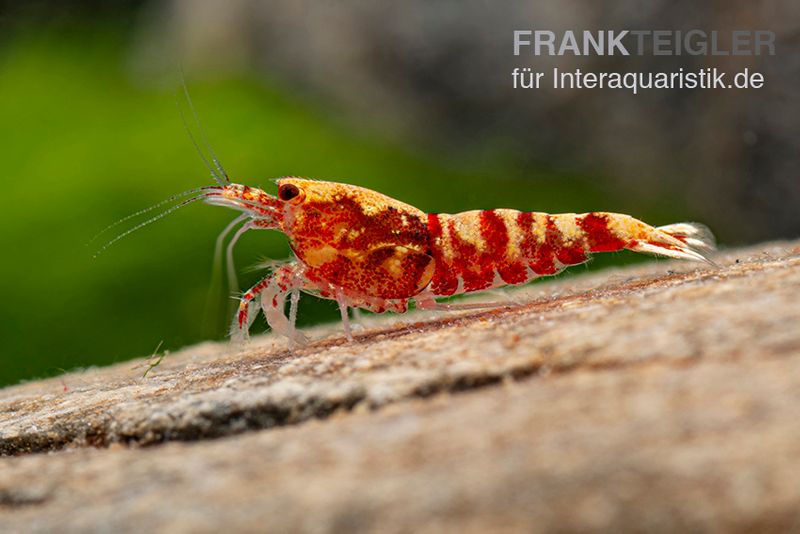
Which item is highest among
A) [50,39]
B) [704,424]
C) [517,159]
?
[50,39]

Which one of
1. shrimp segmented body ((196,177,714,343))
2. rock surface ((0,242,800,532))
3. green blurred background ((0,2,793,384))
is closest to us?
rock surface ((0,242,800,532))

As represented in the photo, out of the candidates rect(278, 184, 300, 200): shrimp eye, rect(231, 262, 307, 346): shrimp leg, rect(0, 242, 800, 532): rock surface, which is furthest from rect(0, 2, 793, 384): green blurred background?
rect(0, 242, 800, 532): rock surface

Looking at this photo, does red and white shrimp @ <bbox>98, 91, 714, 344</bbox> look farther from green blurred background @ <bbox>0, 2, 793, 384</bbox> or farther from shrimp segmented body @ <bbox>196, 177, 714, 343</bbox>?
green blurred background @ <bbox>0, 2, 793, 384</bbox>

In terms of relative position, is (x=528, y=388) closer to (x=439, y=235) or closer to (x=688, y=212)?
(x=439, y=235)

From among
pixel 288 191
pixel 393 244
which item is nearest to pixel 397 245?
pixel 393 244

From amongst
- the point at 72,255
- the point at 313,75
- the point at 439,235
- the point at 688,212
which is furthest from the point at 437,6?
the point at 439,235

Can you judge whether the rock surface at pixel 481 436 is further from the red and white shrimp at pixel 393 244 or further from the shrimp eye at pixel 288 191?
the shrimp eye at pixel 288 191
